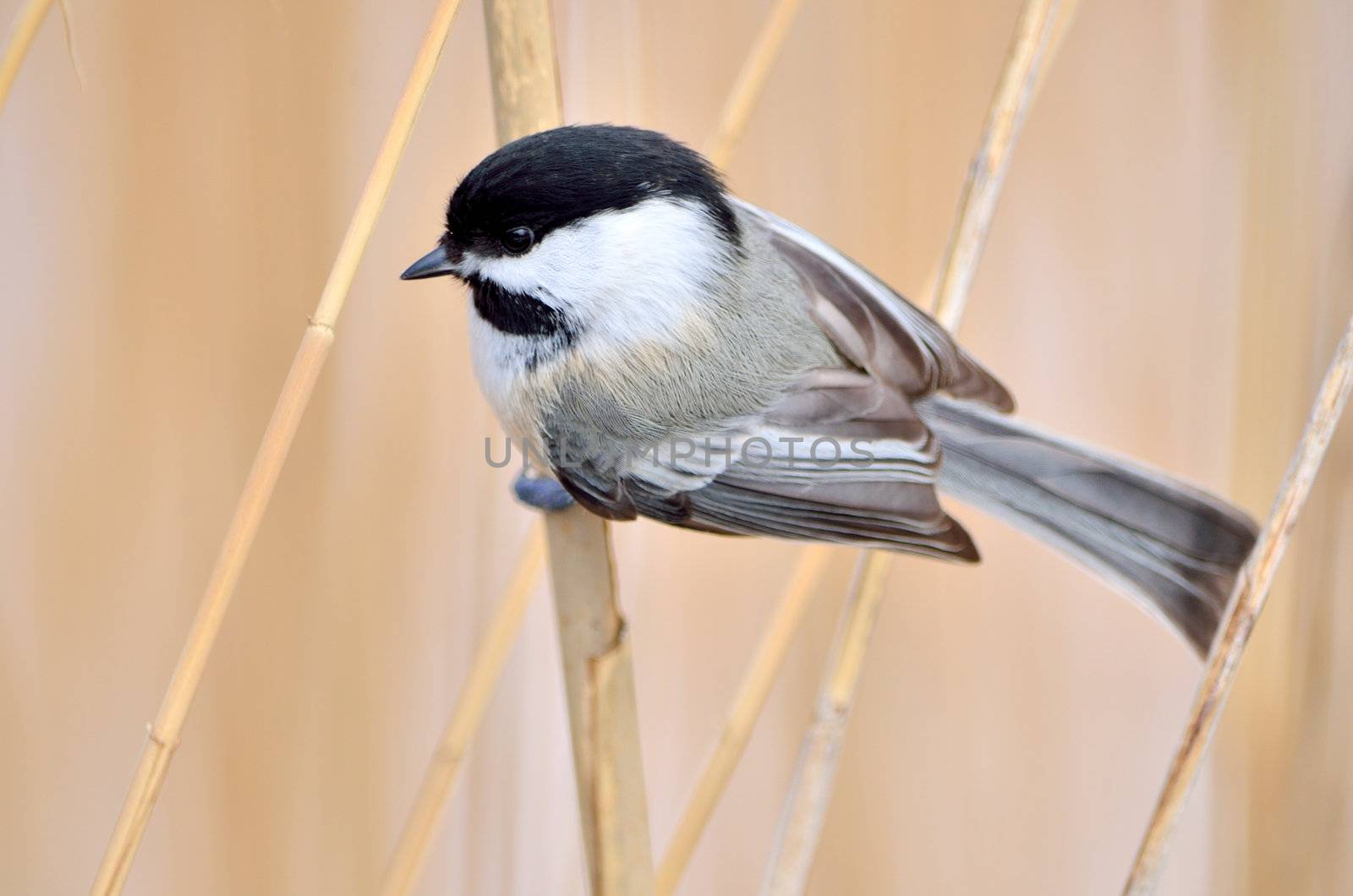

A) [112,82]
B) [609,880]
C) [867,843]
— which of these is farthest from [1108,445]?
[112,82]

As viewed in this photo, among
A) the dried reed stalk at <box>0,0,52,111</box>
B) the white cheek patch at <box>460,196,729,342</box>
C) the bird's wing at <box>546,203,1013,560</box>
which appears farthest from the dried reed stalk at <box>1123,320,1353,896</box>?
the dried reed stalk at <box>0,0,52,111</box>

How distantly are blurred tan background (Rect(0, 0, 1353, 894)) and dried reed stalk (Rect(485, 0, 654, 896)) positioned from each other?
0.26 metres

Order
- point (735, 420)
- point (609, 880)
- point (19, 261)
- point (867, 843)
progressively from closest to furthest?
point (609, 880) → point (735, 420) → point (19, 261) → point (867, 843)

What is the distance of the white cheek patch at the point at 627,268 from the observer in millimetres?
725

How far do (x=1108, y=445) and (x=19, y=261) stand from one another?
1114 millimetres

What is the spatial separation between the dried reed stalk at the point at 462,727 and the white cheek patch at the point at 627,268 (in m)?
0.19

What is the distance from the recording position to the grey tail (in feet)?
2.78

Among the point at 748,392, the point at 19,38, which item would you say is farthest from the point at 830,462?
the point at 19,38

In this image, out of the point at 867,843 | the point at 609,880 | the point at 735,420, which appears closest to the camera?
the point at 609,880

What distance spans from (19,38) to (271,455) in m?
0.26

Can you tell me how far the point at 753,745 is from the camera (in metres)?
1.19

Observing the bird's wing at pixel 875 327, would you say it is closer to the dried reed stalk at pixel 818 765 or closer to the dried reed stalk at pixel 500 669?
the dried reed stalk at pixel 500 669

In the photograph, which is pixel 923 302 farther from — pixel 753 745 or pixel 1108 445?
pixel 753 745

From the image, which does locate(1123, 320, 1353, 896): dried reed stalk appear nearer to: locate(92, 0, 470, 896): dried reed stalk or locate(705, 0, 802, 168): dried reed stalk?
locate(705, 0, 802, 168): dried reed stalk
